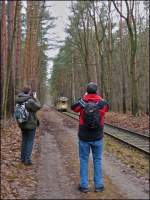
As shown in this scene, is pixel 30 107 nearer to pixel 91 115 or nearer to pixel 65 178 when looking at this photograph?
pixel 65 178

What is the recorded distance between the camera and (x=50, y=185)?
939cm

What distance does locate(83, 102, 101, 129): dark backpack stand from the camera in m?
8.76

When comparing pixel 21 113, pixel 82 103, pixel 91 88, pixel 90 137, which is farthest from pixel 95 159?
pixel 21 113

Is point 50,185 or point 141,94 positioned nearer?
point 50,185

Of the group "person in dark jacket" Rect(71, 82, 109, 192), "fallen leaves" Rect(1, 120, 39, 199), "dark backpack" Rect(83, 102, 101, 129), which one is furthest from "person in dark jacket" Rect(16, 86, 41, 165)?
"dark backpack" Rect(83, 102, 101, 129)

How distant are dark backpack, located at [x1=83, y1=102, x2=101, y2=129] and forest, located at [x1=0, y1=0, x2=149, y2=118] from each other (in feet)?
28.2

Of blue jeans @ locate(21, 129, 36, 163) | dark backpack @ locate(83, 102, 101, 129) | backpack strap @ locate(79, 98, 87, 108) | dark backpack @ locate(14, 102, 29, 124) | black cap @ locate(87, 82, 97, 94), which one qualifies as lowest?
blue jeans @ locate(21, 129, 36, 163)

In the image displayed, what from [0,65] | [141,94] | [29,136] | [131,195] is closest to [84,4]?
[141,94]

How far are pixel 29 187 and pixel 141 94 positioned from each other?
58.7m

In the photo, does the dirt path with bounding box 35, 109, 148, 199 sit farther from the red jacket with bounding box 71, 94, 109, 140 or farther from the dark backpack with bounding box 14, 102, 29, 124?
the dark backpack with bounding box 14, 102, 29, 124

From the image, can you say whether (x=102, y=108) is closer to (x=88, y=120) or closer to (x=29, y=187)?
(x=88, y=120)

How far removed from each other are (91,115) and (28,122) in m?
3.23

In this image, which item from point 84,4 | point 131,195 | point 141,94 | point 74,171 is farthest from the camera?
point 141,94

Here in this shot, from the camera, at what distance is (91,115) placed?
8758mm
